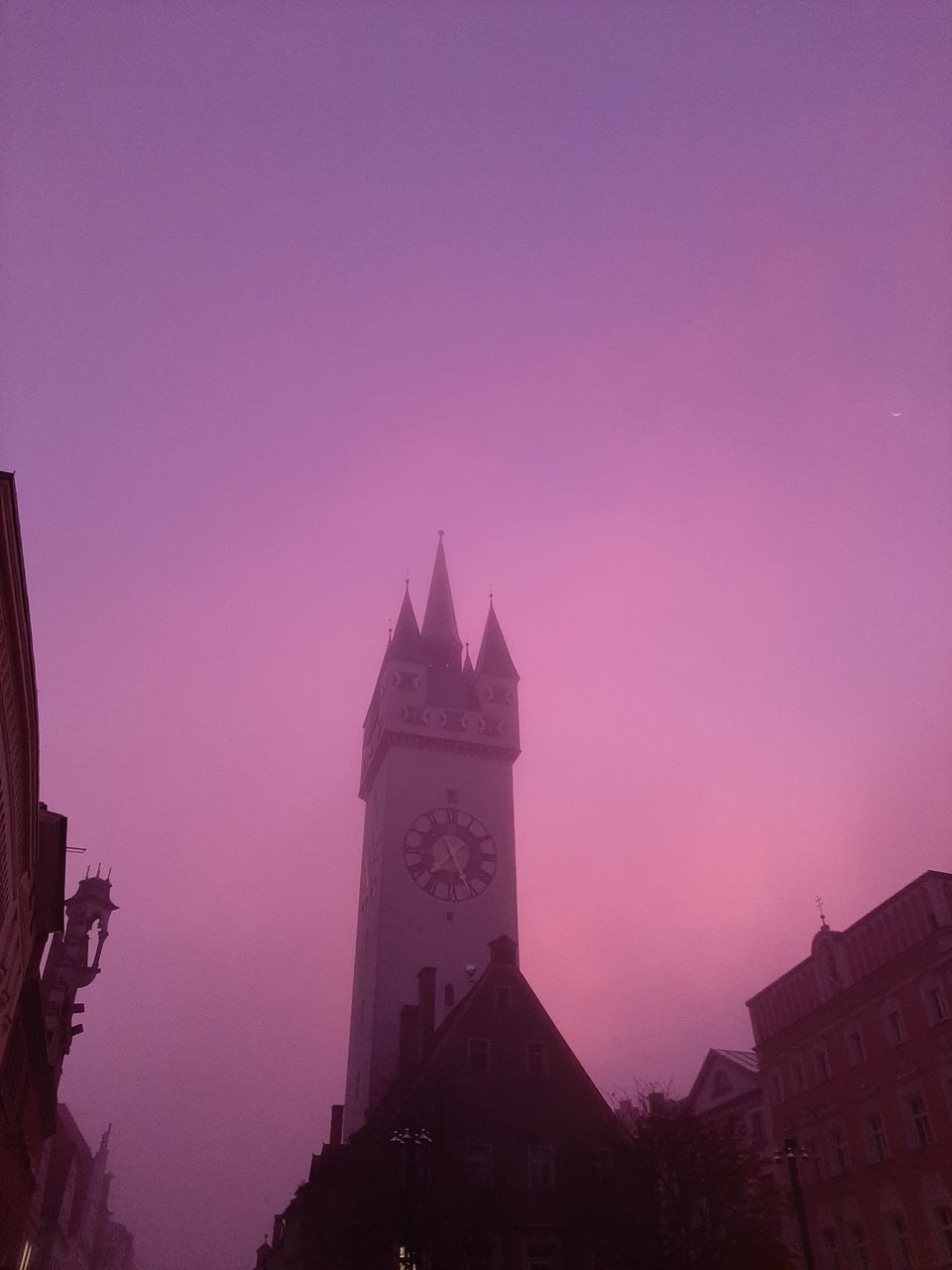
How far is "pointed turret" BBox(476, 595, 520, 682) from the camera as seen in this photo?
2803 inches

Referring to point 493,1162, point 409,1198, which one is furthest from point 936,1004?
point 409,1198

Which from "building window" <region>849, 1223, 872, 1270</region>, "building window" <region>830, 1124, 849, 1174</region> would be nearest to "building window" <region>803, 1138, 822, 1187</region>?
"building window" <region>830, 1124, 849, 1174</region>

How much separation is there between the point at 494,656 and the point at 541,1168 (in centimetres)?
3874

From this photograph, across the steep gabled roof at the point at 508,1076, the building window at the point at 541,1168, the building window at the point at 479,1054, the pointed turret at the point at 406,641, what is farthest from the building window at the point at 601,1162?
the pointed turret at the point at 406,641

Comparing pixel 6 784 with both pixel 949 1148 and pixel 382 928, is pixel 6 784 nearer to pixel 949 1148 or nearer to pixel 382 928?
pixel 949 1148

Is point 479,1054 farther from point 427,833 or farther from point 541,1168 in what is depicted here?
point 427,833

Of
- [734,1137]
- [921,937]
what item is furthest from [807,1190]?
[921,937]

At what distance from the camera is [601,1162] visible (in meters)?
39.4

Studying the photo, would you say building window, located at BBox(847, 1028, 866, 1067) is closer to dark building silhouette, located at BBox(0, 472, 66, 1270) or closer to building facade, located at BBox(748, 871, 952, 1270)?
building facade, located at BBox(748, 871, 952, 1270)

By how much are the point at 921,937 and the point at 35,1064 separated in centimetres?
3368

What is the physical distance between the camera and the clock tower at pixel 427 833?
182 feet

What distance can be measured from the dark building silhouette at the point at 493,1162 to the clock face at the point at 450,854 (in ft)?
48.2

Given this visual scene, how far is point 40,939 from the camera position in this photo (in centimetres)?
3534

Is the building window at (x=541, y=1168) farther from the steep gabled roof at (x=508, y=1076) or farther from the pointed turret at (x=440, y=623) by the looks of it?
the pointed turret at (x=440, y=623)
